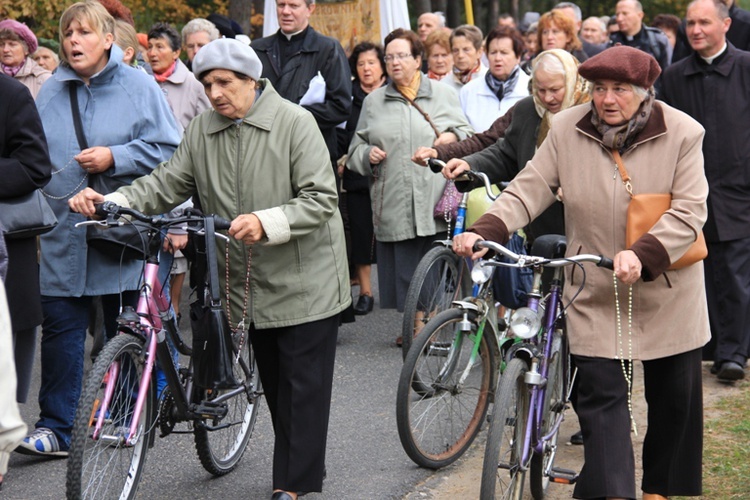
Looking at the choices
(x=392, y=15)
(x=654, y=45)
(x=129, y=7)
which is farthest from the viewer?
(x=129, y=7)

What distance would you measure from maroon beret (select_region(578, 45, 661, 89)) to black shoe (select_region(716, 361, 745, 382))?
3162 mm

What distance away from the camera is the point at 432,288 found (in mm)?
7383

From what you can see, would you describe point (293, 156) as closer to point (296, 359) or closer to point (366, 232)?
point (296, 359)

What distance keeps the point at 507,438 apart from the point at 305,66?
4429 mm

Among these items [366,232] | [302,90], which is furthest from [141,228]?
[366,232]

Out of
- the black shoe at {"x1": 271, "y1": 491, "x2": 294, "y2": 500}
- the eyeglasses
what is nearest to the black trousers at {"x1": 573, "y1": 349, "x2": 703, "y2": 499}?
the black shoe at {"x1": 271, "y1": 491, "x2": 294, "y2": 500}

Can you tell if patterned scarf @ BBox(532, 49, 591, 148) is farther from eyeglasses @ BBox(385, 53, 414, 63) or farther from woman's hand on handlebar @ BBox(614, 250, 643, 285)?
eyeglasses @ BBox(385, 53, 414, 63)

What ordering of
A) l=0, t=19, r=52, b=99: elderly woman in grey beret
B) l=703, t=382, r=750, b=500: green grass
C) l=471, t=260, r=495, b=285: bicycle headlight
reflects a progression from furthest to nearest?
l=0, t=19, r=52, b=99: elderly woman in grey beret
l=703, t=382, r=750, b=500: green grass
l=471, t=260, r=495, b=285: bicycle headlight

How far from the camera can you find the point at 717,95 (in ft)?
24.2

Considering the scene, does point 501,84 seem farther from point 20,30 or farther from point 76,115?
point 76,115

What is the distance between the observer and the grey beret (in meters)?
4.87

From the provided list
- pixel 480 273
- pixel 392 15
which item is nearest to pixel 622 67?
pixel 480 273

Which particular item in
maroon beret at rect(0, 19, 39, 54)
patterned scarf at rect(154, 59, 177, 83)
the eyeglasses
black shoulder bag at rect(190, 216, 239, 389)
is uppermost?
maroon beret at rect(0, 19, 39, 54)

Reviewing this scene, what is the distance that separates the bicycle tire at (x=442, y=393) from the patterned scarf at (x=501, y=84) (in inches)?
126
